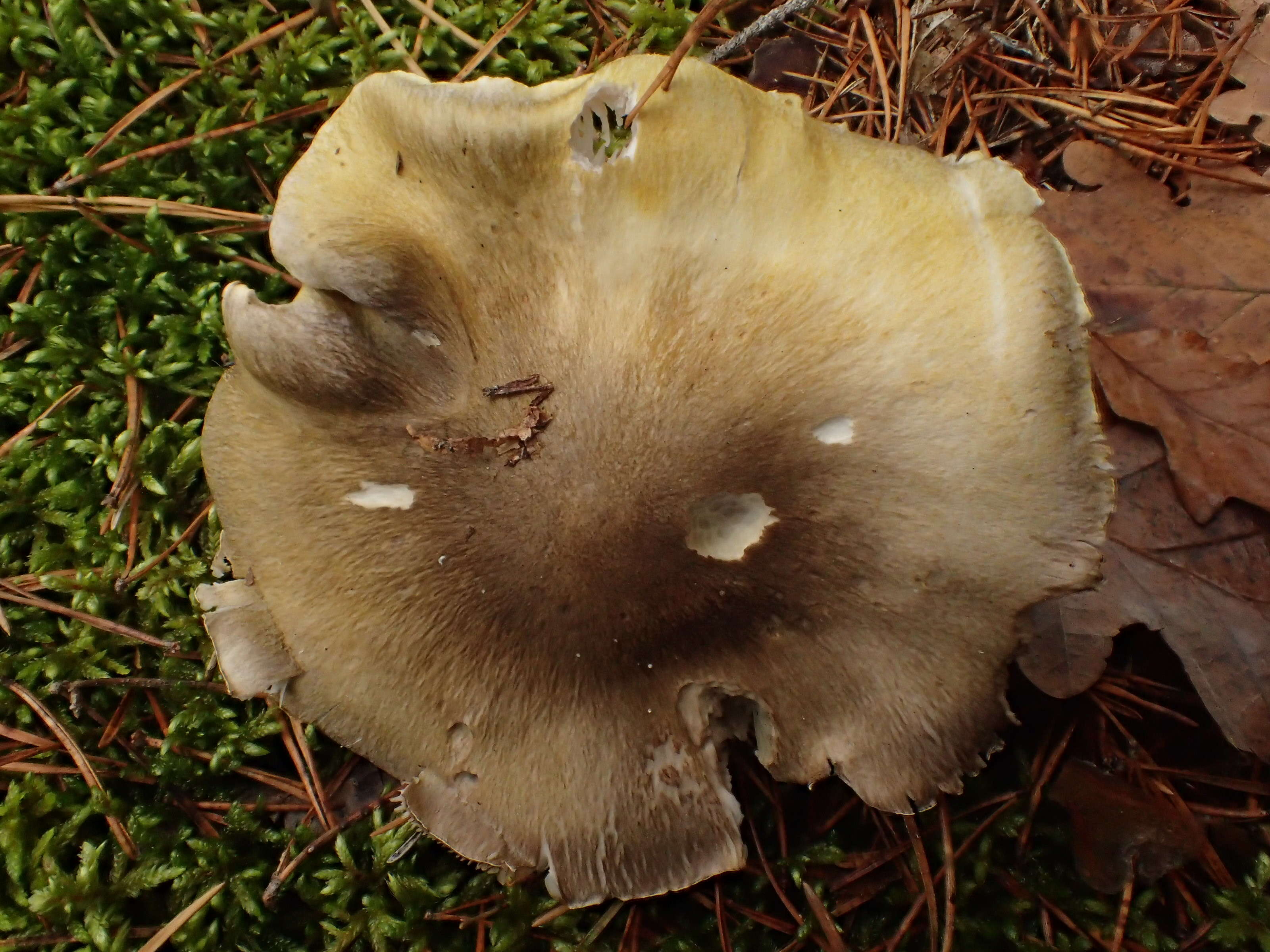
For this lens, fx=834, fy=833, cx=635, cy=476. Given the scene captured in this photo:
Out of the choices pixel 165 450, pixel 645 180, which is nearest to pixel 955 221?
pixel 645 180

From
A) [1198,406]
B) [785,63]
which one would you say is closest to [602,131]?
[785,63]

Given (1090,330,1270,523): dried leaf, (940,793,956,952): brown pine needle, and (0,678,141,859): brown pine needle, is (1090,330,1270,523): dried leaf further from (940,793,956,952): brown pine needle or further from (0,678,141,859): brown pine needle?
(0,678,141,859): brown pine needle

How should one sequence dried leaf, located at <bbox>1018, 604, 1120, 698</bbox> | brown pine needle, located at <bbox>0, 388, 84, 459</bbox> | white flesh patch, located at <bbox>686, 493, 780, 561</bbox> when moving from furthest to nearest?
brown pine needle, located at <bbox>0, 388, 84, 459</bbox>, dried leaf, located at <bbox>1018, 604, 1120, 698</bbox>, white flesh patch, located at <bbox>686, 493, 780, 561</bbox>

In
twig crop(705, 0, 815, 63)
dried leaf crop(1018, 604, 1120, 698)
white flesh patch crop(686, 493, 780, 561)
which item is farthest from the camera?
twig crop(705, 0, 815, 63)

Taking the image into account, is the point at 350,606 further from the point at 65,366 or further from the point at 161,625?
the point at 65,366

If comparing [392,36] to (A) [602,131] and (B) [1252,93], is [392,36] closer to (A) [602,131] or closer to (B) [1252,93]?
(A) [602,131]

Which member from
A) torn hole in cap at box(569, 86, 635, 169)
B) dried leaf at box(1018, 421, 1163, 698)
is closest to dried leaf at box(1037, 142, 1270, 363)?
dried leaf at box(1018, 421, 1163, 698)
